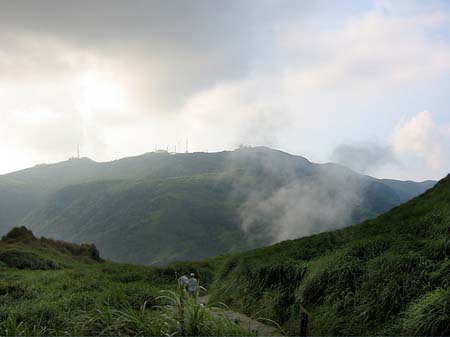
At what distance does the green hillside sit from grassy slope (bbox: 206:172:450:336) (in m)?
2.14

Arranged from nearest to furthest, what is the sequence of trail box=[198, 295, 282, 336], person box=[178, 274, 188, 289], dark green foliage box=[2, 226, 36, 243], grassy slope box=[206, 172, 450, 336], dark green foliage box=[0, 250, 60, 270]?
person box=[178, 274, 188, 289]
grassy slope box=[206, 172, 450, 336]
trail box=[198, 295, 282, 336]
dark green foliage box=[0, 250, 60, 270]
dark green foliage box=[2, 226, 36, 243]

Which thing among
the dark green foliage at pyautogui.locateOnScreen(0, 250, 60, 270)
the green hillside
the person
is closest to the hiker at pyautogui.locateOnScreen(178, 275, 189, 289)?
the person

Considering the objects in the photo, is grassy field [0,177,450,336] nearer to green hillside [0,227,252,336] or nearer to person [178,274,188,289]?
green hillside [0,227,252,336]

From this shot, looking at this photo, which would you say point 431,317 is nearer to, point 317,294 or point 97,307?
point 317,294

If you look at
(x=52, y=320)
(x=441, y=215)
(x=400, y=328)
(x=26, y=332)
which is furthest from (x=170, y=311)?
(x=441, y=215)

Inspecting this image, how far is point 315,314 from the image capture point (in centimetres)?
1077

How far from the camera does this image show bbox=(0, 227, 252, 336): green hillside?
24.3ft

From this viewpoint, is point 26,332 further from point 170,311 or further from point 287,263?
point 287,263

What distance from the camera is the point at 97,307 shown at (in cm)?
949

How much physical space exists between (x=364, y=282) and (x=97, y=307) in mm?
6790

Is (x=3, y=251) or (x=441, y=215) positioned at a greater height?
(x=441, y=215)

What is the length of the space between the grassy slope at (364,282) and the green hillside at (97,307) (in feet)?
7.01

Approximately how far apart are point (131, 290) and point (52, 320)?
20.3 ft

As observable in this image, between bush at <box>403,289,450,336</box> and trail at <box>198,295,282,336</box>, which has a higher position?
bush at <box>403,289,450,336</box>
